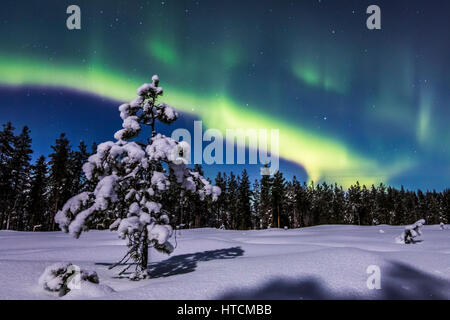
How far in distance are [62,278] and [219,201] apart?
8.38 m

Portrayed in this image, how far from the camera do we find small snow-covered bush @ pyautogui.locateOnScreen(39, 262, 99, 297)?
5191mm

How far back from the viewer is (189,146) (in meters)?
7.15

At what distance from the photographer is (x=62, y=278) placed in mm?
5262

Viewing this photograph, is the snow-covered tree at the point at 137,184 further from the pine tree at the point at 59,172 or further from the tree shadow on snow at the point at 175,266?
the pine tree at the point at 59,172

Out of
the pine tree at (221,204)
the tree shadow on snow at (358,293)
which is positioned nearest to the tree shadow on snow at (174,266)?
the tree shadow on snow at (358,293)

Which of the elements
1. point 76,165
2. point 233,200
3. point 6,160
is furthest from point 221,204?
point 6,160

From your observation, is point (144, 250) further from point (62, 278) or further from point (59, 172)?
point (59, 172)

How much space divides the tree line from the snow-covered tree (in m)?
0.44

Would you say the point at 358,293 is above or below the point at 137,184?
below

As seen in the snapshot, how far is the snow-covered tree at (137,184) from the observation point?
6195 mm

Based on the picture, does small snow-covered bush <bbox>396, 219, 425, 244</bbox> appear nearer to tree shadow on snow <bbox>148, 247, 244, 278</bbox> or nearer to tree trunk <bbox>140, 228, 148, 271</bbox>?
tree shadow on snow <bbox>148, 247, 244, 278</bbox>

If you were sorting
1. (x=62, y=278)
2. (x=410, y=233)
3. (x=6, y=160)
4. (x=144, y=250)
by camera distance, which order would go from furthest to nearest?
1. (x=6, y=160)
2. (x=410, y=233)
3. (x=144, y=250)
4. (x=62, y=278)

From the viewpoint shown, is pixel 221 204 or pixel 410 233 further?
pixel 221 204
